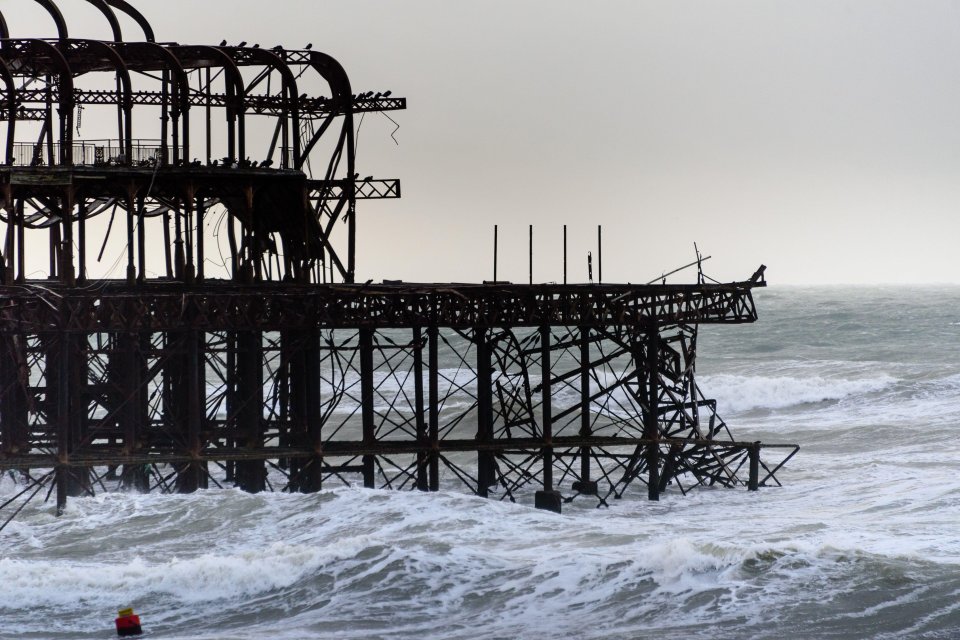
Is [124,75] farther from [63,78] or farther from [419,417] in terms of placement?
[419,417]

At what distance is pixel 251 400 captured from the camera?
38.0 metres

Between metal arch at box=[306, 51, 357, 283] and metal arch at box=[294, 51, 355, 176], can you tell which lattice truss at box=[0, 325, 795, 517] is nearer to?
metal arch at box=[306, 51, 357, 283]

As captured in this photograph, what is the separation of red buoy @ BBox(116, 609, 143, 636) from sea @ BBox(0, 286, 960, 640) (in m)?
0.25

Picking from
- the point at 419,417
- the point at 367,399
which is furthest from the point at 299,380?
the point at 419,417

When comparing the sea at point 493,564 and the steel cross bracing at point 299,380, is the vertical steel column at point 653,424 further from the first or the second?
the sea at point 493,564

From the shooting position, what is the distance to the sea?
2744cm

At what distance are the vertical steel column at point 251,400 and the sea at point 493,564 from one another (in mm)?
1755

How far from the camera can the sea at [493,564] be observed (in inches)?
1080

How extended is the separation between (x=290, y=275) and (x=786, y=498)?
45.6 feet

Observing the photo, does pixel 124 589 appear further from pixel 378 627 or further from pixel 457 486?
pixel 457 486

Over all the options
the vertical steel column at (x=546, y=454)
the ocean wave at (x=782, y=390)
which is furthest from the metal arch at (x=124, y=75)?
the ocean wave at (x=782, y=390)

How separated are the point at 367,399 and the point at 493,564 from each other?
28.3 feet

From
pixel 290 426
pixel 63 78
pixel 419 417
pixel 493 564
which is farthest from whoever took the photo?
pixel 290 426

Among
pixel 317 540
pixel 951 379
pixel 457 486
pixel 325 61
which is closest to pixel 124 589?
pixel 317 540
